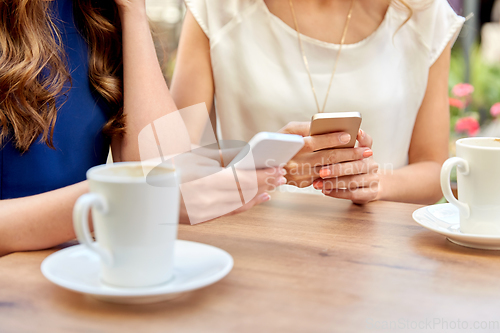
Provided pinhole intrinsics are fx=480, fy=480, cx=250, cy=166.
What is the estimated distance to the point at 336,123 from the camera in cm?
89

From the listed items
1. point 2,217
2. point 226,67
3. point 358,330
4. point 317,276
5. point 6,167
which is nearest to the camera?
point 358,330

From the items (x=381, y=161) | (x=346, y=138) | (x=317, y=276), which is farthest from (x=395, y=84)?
(x=317, y=276)

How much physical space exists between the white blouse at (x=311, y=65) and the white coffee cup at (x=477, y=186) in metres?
0.74

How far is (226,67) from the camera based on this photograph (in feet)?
4.84

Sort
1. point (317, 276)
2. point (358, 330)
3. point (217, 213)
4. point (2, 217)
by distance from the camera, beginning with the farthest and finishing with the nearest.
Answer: point (217, 213)
point (2, 217)
point (317, 276)
point (358, 330)

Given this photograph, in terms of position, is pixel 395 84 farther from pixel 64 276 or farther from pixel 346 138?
pixel 64 276

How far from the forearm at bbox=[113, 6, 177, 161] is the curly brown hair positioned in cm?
3

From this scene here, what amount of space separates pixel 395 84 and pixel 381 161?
9.8 inches


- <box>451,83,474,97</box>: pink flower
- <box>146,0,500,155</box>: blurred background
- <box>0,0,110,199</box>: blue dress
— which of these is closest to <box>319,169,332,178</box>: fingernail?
<box>0,0,110,199</box>: blue dress

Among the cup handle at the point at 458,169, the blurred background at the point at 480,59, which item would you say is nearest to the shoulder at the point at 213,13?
the cup handle at the point at 458,169

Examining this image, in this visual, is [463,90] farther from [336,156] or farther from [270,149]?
[270,149]

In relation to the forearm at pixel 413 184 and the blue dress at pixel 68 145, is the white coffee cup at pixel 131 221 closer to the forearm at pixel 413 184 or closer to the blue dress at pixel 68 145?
the blue dress at pixel 68 145

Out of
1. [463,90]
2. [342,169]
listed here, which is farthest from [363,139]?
[463,90]

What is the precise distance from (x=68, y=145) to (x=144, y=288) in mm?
567
